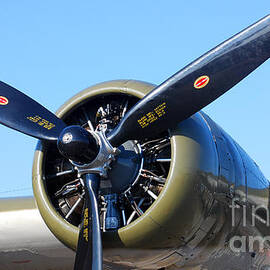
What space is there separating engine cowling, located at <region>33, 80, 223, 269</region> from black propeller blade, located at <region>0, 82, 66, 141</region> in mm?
249

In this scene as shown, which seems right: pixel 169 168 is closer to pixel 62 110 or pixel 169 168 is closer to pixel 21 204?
pixel 62 110

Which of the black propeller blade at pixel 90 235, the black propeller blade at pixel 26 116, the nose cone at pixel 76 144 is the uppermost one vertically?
the black propeller blade at pixel 26 116

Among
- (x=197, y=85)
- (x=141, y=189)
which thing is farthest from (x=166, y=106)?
(x=141, y=189)

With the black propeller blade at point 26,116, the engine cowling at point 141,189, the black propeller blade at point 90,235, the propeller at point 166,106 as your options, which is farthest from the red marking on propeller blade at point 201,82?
the black propeller blade at point 26,116

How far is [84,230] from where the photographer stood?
579 centimetres

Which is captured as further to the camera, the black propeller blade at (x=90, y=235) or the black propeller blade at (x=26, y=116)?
the black propeller blade at (x=26, y=116)

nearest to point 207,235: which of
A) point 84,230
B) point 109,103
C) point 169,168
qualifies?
point 169,168

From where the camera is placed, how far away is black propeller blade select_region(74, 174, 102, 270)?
18.3 ft

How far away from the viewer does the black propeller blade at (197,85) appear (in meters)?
5.62

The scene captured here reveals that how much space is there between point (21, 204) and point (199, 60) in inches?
162

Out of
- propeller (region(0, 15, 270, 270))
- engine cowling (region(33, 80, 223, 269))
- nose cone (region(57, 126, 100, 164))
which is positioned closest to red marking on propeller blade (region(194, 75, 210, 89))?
propeller (region(0, 15, 270, 270))

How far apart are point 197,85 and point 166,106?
42 cm

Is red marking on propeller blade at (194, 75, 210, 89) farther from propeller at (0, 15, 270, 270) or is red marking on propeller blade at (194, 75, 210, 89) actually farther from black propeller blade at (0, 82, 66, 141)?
black propeller blade at (0, 82, 66, 141)

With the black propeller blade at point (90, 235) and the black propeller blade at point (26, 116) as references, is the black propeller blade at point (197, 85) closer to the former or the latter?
the black propeller blade at point (90, 235)
